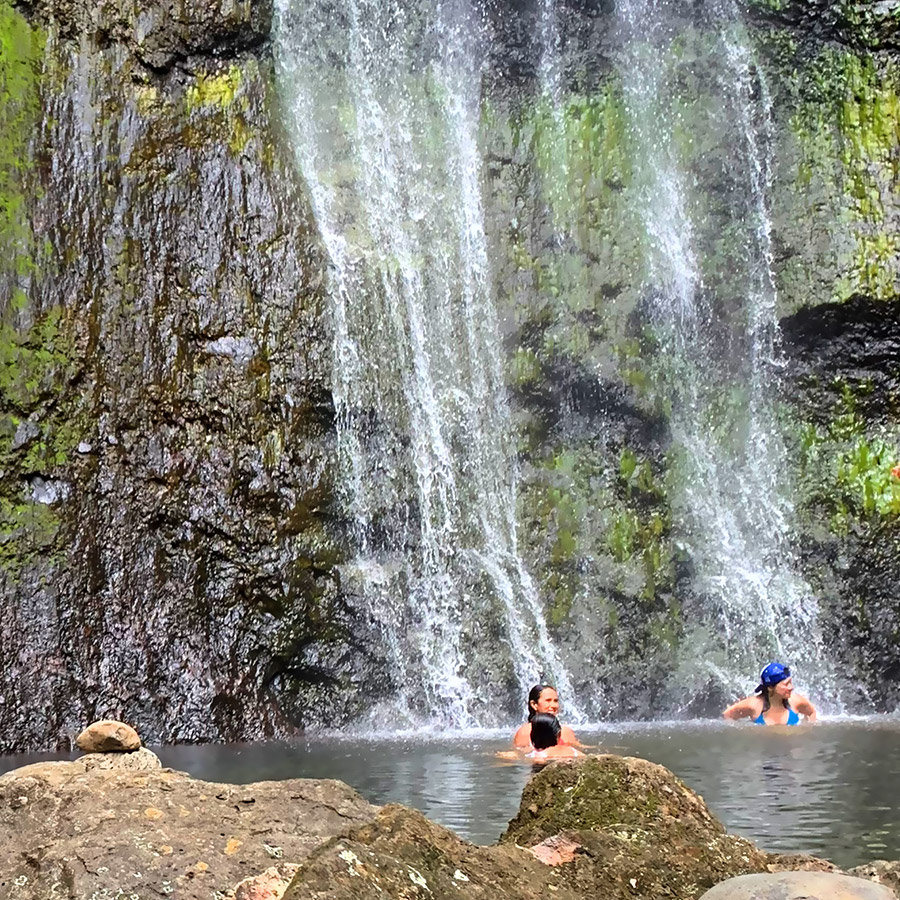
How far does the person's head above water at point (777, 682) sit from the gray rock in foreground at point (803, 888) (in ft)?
29.3

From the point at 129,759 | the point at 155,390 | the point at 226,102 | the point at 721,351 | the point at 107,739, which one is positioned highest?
the point at 226,102

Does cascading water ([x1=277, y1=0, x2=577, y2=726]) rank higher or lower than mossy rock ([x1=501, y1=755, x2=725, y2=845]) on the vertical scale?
higher

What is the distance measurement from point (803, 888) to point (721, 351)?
50.8 feet

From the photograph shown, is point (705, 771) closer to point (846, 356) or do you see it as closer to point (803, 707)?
point (803, 707)

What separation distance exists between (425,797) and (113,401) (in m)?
8.44

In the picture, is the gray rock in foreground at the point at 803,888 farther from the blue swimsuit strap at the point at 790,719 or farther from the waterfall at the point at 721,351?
the waterfall at the point at 721,351

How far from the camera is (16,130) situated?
1598 centimetres

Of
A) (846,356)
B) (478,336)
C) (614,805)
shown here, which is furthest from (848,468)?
(614,805)

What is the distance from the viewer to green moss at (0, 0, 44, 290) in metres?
15.5

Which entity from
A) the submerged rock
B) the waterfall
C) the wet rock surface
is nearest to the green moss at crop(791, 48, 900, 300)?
the waterfall

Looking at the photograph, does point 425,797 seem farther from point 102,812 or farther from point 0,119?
point 0,119

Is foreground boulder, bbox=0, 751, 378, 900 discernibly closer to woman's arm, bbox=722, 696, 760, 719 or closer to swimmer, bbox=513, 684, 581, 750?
swimmer, bbox=513, 684, 581, 750

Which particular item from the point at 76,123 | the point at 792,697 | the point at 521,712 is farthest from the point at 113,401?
the point at 792,697

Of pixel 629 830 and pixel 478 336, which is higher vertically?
pixel 478 336
